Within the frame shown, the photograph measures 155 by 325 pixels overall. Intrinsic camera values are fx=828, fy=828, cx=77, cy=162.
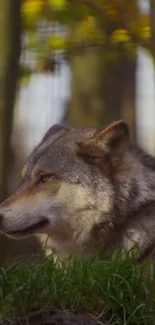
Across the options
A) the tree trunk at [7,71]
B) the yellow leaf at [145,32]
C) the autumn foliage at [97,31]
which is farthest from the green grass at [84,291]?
the yellow leaf at [145,32]

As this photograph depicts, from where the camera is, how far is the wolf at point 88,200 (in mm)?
5387

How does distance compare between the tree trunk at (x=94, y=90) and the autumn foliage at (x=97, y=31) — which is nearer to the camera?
the autumn foliage at (x=97, y=31)

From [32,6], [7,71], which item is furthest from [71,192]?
[32,6]

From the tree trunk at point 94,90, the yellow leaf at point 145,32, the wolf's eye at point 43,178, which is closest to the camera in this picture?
the wolf's eye at point 43,178

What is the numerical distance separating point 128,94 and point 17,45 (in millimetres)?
6178

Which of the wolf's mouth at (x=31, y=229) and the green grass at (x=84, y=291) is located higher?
the green grass at (x=84, y=291)

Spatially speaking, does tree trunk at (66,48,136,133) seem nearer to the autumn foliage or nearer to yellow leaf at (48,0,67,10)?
the autumn foliage

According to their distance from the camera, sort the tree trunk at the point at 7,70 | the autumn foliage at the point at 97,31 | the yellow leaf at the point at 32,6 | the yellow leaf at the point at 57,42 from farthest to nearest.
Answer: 1. the yellow leaf at the point at 57,42
2. the autumn foliage at the point at 97,31
3. the yellow leaf at the point at 32,6
4. the tree trunk at the point at 7,70

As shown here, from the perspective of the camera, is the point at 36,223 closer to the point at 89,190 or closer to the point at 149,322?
the point at 89,190

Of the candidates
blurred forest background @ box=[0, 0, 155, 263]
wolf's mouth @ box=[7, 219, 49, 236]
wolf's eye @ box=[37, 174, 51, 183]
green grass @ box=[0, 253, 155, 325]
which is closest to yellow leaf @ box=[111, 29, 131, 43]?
blurred forest background @ box=[0, 0, 155, 263]

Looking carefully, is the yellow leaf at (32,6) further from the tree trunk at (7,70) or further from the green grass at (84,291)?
the green grass at (84,291)

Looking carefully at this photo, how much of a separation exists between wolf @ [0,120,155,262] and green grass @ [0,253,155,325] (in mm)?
950

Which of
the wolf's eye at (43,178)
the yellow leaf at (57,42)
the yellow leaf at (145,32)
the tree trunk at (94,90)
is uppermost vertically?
the yellow leaf at (145,32)

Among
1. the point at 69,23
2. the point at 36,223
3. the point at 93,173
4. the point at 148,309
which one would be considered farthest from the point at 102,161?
the point at 69,23
